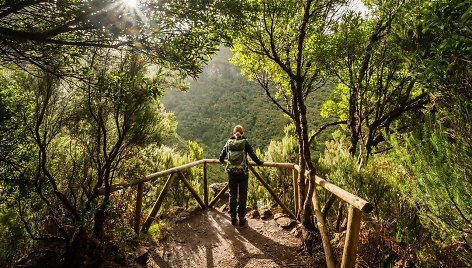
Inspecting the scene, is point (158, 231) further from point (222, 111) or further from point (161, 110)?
point (222, 111)

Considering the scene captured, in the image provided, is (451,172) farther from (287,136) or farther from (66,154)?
(287,136)

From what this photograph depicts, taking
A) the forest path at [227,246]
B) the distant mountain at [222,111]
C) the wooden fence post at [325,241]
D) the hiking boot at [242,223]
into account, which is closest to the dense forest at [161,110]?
the wooden fence post at [325,241]

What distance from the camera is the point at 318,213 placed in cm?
438

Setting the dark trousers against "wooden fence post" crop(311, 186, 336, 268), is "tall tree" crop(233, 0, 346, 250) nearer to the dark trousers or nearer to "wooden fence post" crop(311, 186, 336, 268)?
"wooden fence post" crop(311, 186, 336, 268)

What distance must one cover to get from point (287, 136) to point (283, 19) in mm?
6650

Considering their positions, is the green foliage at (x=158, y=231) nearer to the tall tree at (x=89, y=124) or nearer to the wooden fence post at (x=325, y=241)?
the tall tree at (x=89, y=124)

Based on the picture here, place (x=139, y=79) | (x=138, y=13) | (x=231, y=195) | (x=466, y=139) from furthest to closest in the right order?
(x=231, y=195) → (x=139, y=79) → (x=138, y=13) → (x=466, y=139)

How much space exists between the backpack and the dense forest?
128 cm

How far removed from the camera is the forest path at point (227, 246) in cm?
473

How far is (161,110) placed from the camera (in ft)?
16.5

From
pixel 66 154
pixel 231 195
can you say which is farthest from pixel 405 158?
pixel 66 154

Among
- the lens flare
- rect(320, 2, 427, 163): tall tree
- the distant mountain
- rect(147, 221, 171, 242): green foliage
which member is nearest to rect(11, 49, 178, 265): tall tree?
the lens flare

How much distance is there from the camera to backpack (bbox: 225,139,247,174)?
5.92 metres

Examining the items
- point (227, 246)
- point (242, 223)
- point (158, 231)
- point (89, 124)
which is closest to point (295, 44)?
point (242, 223)
